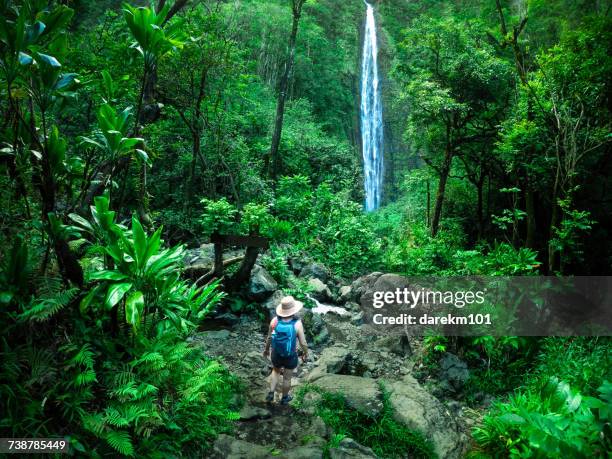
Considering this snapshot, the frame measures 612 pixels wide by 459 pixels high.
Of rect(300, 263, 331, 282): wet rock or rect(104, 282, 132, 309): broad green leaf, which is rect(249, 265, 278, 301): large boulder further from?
rect(104, 282, 132, 309): broad green leaf

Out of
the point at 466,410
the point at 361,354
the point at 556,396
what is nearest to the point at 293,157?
the point at 361,354

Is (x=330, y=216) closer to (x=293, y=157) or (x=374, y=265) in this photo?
(x=374, y=265)

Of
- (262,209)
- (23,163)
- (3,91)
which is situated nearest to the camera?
(23,163)

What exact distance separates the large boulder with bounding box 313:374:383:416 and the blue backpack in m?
0.78

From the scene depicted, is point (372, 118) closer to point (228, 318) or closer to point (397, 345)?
point (397, 345)

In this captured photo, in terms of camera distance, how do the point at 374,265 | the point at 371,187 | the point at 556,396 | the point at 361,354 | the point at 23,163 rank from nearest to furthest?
the point at 23,163, the point at 556,396, the point at 361,354, the point at 374,265, the point at 371,187

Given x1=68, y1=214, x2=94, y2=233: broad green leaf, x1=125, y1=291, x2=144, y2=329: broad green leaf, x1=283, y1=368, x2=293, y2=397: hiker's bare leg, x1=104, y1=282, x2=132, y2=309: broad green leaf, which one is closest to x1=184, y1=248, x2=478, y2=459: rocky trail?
x1=283, y1=368, x2=293, y2=397: hiker's bare leg

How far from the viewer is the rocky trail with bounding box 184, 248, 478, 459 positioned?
3.87m

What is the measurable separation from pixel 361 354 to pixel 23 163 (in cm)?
514

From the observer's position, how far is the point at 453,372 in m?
6.35

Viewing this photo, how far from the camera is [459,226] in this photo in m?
13.5

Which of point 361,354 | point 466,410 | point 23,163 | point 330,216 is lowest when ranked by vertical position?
point 466,410

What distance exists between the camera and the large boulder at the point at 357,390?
452cm

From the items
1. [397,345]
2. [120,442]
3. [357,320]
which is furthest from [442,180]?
[120,442]
